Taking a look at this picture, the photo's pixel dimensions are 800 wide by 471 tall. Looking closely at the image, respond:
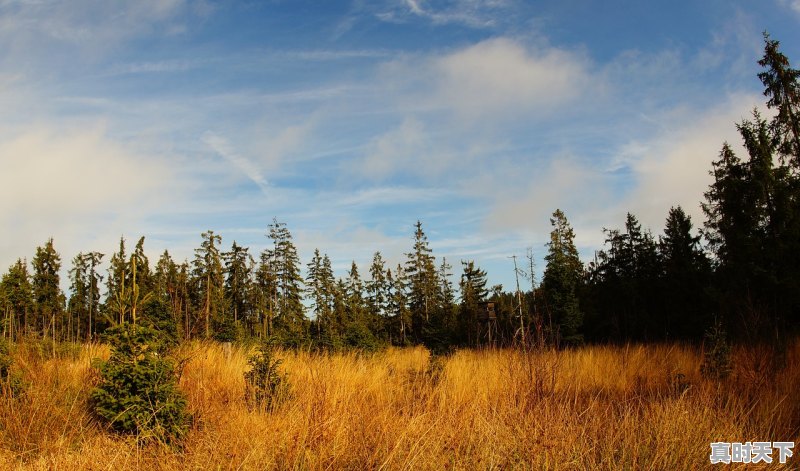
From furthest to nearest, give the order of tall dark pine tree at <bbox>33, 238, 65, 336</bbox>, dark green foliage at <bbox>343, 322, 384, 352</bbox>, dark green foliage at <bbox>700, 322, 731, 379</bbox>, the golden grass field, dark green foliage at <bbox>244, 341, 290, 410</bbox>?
tall dark pine tree at <bbox>33, 238, 65, 336</bbox>
dark green foliage at <bbox>343, 322, 384, 352</bbox>
dark green foliage at <bbox>700, 322, 731, 379</bbox>
dark green foliage at <bbox>244, 341, 290, 410</bbox>
the golden grass field

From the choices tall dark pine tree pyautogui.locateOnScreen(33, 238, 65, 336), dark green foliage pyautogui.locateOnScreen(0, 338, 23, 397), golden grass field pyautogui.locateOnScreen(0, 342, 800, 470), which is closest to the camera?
golden grass field pyautogui.locateOnScreen(0, 342, 800, 470)

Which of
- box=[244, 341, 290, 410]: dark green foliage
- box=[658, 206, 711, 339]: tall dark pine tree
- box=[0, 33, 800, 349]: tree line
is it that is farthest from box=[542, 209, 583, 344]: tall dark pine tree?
box=[244, 341, 290, 410]: dark green foliage

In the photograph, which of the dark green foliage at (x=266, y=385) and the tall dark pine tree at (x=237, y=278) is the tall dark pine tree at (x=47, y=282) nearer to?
the tall dark pine tree at (x=237, y=278)

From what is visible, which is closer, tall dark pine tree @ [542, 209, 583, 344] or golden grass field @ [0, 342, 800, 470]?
golden grass field @ [0, 342, 800, 470]

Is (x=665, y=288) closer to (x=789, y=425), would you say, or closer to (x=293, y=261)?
(x=789, y=425)

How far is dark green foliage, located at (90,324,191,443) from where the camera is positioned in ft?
15.1

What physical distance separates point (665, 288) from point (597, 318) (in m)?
3.88

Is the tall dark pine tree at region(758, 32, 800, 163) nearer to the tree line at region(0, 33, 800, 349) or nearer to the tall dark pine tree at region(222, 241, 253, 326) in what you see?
the tree line at region(0, 33, 800, 349)

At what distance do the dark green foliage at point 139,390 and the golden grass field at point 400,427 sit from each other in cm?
17

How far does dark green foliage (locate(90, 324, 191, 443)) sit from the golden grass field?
0.56 feet

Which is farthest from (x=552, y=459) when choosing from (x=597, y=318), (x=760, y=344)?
(x=597, y=318)

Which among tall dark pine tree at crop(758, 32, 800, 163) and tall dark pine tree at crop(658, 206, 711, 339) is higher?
tall dark pine tree at crop(758, 32, 800, 163)

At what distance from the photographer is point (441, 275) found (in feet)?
166

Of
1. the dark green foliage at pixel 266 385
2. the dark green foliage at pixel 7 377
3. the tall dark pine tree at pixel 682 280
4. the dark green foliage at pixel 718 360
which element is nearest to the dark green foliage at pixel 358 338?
the dark green foliage at pixel 266 385
